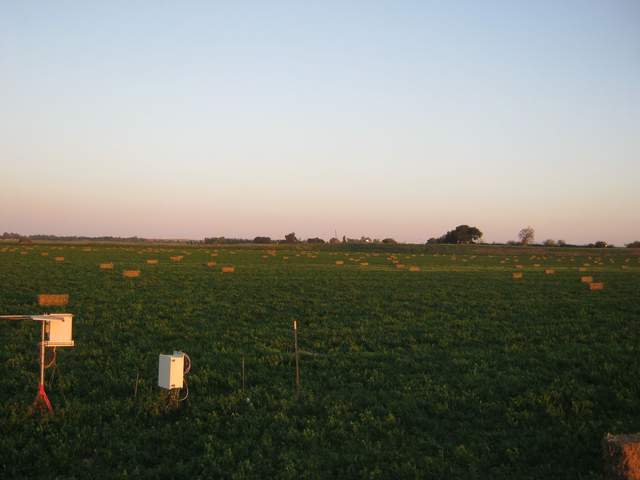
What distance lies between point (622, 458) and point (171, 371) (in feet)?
20.6

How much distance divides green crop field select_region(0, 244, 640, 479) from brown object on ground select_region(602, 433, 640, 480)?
20.2 inches

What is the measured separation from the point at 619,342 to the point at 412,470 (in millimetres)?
9855

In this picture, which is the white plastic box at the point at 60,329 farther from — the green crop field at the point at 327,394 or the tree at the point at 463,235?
the tree at the point at 463,235

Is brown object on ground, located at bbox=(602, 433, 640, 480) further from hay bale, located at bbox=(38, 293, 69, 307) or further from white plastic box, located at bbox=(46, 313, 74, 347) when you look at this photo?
hay bale, located at bbox=(38, 293, 69, 307)

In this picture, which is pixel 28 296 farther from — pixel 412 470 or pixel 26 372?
pixel 412 470

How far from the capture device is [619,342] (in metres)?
13.7

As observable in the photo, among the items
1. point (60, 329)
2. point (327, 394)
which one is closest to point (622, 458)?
point (327, 394)

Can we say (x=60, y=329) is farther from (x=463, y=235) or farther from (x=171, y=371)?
(x=463, y=235)

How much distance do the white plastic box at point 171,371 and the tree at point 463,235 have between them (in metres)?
152

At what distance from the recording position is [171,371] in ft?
26.5

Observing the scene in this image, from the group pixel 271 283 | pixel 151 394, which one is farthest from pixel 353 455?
pixel 271 283

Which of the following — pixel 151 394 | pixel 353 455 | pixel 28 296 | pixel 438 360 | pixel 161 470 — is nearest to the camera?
pixel 161 470

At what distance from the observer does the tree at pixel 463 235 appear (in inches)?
6097

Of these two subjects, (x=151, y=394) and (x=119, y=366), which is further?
(x=119, y=366)
